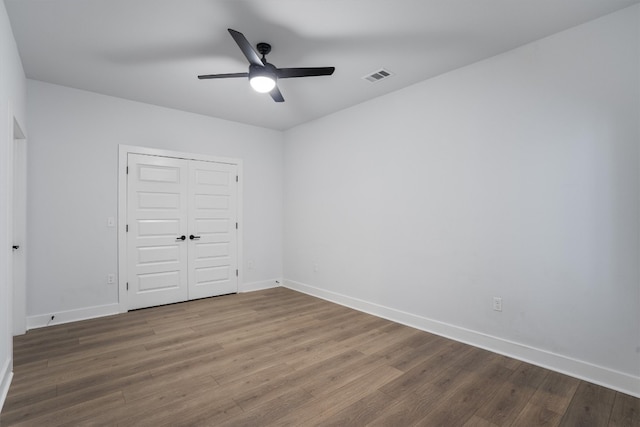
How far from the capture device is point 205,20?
2.46 metres

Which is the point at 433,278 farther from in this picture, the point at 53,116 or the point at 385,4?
the point at 53,116

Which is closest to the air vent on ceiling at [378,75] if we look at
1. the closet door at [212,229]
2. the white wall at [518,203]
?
the white wall at [518,203]

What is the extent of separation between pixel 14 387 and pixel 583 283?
4520mm

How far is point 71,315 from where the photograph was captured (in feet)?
12.3

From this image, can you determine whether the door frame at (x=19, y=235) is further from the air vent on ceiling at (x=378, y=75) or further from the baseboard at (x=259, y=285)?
the air vent on ceiling at (x=378, y=75)

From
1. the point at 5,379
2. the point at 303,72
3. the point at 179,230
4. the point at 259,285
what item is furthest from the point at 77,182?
the point at 303,72

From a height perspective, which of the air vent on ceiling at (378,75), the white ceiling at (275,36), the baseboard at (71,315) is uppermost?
the white ceiling at (275,36)

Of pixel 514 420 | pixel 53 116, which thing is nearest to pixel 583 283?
pixel 514 420

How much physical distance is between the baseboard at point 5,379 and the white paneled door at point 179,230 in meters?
1.74

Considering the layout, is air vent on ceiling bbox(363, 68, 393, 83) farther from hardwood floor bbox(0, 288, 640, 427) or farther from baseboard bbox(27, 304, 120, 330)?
baseboard bbox(27, 304, 120, 330)

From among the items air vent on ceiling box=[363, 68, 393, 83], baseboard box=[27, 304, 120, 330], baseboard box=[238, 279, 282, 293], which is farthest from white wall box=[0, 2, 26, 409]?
air vent on ceiling box=[363, 68, 393, 83]

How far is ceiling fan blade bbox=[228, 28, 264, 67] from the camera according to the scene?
84.3 inches

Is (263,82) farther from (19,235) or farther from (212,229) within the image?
(19,235)

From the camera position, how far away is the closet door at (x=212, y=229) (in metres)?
4.71
